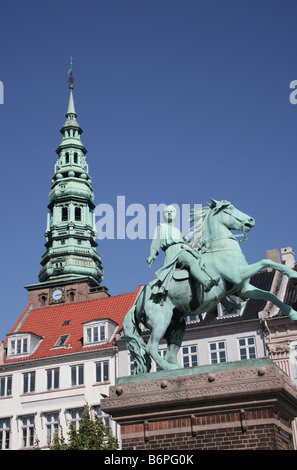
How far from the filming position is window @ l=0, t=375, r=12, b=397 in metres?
47.6

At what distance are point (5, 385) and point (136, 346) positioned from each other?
114ft

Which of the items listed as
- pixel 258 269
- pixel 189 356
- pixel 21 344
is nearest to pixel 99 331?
pixel 21 344

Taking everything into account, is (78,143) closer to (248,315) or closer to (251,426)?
(248,315)

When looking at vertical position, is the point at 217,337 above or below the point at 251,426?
above

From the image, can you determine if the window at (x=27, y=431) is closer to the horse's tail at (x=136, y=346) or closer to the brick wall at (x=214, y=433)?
the horse's tail at (x=136, y=346)

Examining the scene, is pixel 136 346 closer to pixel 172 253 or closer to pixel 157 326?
pixel 157 326

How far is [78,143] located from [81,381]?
1583 inches

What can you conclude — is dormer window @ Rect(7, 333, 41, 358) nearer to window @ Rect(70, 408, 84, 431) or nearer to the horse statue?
window @ Rect(70, 408, 84, 431)

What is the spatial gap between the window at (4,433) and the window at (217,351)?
14284 millimetres

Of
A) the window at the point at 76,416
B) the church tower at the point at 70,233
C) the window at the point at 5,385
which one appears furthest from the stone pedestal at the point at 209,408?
the church tower at the point at 70,233

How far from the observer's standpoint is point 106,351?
45812 millimetres

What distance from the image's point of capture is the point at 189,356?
43.1 metres
